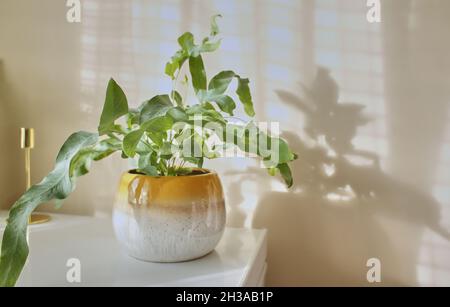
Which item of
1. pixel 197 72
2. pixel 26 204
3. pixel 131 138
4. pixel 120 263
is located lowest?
pixel 120 263

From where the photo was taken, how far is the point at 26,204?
2.06ft

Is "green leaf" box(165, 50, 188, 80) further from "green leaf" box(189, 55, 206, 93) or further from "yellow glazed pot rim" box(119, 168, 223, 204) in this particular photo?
"yellow glazed pot rim" box(119, 168, 223, 204)

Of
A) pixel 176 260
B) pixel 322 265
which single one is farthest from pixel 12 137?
pixel 322 265

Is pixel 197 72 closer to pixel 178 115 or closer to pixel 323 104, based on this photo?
pixel 178 115

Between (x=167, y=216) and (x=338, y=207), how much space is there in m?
0.47

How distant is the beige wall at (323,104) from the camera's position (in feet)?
3.08

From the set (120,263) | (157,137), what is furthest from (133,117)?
(120,263)

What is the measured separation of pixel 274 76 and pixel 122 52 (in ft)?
1.37

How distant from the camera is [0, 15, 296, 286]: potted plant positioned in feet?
2.14

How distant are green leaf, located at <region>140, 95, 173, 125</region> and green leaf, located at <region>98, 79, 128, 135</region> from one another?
0.03 m

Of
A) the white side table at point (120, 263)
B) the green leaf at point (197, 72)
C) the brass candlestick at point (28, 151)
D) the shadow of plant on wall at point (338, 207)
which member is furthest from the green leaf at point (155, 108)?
the brass candlestick at point (28, 151)

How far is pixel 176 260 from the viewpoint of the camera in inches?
30.2
